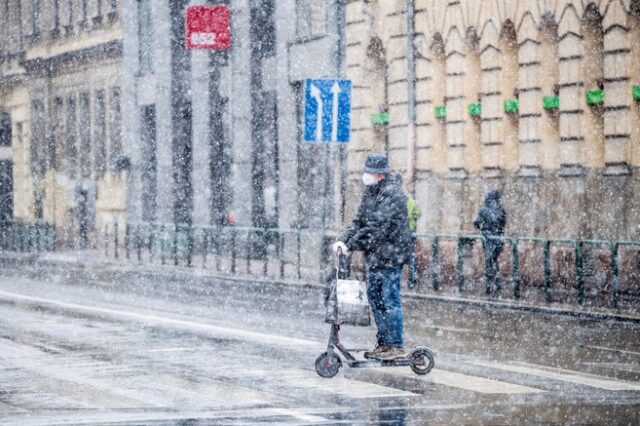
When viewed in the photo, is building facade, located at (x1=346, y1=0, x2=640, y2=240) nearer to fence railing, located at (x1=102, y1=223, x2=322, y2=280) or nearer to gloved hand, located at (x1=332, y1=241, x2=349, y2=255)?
fence railing, located at (x1=102, y1=223, x2=322, y2=280)

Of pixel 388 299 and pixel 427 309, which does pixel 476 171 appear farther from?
pixel 388 299

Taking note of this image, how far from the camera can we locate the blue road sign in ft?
84.2

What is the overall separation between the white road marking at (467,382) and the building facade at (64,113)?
33073 mm

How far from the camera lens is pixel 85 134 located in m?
49.7

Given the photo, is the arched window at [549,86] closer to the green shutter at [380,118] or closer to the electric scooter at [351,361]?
the green shutter at [380,118]

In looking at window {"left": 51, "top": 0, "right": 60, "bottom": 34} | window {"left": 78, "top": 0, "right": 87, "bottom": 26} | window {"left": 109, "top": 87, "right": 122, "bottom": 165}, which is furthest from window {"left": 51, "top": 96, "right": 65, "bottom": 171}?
window {"left": 109, "top": 87, "right": 122, "bottom": 165}

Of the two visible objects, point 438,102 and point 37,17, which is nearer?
point 438,102

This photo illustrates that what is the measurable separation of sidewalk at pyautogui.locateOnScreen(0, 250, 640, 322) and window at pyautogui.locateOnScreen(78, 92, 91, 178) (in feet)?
20.7

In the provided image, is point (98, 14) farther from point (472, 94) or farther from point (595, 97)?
point (595, 97)

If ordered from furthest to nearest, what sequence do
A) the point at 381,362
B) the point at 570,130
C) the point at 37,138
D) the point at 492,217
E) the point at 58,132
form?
the point at 37,138 → the point at 58,132 → the point at 492,217 → the point at 570,130 → the point at 381,362

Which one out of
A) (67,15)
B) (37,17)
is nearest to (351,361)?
(67,15)

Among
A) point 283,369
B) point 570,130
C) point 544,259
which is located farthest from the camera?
point 570,130

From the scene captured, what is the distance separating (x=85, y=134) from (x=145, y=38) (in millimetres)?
5875

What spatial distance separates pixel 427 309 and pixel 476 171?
855cm
